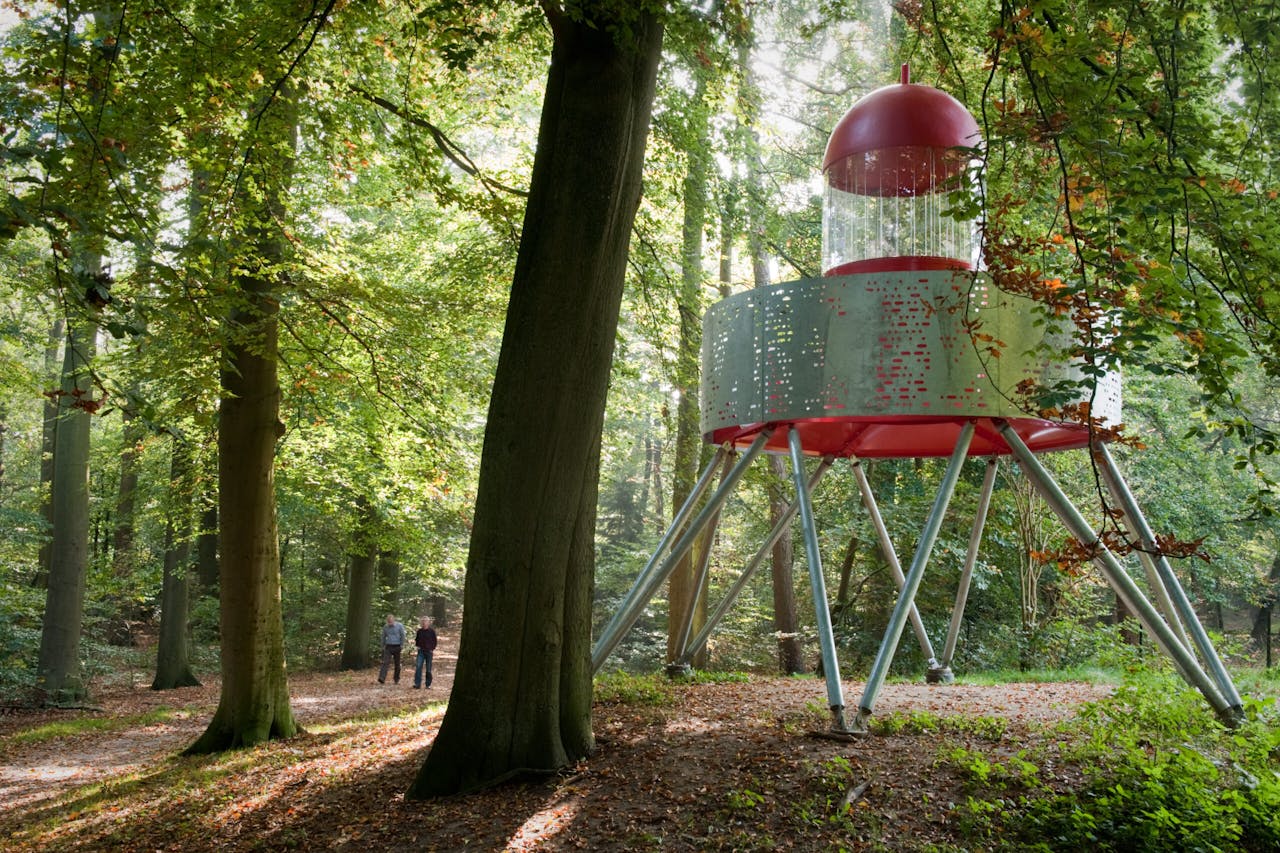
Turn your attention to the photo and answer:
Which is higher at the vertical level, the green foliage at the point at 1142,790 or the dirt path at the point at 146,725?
the green foliage at the point at 1142,790

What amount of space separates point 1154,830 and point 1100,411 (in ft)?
11.7

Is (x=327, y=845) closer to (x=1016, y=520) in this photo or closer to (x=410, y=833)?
(x=410, y=833)

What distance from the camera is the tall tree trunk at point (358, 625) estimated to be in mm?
21656

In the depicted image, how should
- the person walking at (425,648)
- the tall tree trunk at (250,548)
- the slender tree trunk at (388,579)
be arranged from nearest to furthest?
the tall tree trunk at (250,548) → the person walking at (425,648) → the slender tree trunk at (388,579)

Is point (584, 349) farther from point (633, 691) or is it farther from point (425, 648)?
point (425, 648)

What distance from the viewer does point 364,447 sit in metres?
15.6

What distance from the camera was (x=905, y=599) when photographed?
6.41 meters

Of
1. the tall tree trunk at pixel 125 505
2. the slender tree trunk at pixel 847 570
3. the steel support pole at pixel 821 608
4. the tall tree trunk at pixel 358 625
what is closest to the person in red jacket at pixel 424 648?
the tall tree trunk at pixel 358 625

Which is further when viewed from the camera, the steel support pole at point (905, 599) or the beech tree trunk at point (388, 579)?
the beech tree trunk at point (388, 579)

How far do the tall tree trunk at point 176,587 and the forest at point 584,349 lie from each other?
0.46ft

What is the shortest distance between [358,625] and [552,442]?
59.1 feet


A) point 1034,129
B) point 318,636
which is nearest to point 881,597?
point 1034,129

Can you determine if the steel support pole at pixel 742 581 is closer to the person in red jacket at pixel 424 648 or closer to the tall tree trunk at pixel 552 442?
the tall tree trunk at pixel 552 442

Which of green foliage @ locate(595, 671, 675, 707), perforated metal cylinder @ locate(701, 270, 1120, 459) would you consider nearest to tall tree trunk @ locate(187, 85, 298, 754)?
green foliage @ locate(595, 671, 675, 707)
